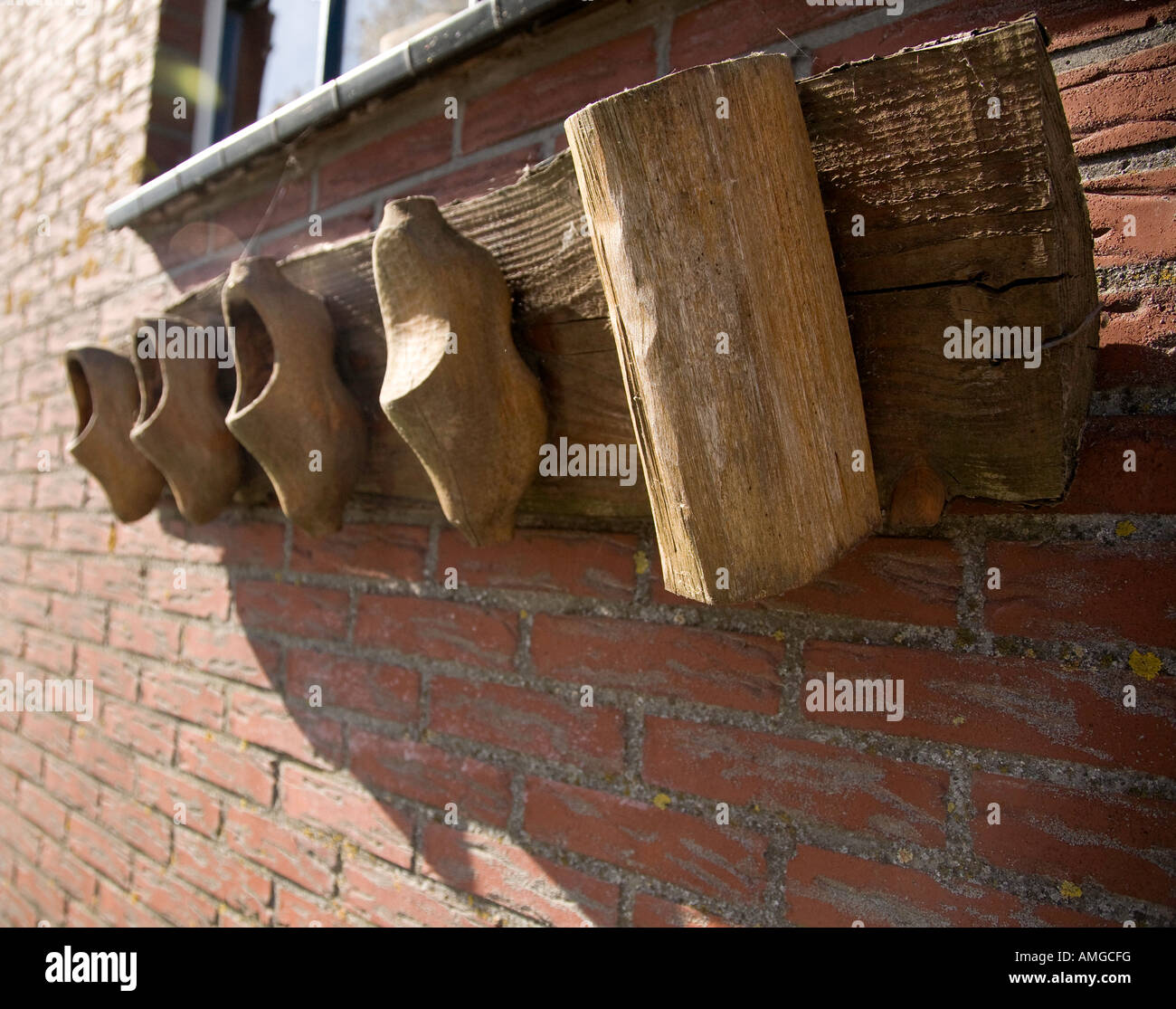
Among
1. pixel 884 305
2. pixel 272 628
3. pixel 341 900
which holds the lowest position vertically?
pixel 341 900

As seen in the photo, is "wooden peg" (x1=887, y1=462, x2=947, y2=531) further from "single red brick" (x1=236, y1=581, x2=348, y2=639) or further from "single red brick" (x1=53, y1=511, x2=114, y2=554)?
"single red brick" (x1=53, y1=511, x2=114, y2=554)

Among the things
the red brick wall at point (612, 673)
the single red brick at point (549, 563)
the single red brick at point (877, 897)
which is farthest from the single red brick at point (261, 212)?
the single red brick at point (877, 897)

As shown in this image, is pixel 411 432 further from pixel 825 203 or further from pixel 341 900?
pixel 341 900

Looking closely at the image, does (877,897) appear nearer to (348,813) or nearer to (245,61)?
(348,813)

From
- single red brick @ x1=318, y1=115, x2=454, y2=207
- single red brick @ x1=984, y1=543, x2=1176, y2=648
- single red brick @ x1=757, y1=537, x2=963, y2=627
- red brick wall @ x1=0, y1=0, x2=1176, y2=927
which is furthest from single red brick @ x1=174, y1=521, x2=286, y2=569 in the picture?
single red brick @ x1=984, y1=543, x2=1176, y2=648

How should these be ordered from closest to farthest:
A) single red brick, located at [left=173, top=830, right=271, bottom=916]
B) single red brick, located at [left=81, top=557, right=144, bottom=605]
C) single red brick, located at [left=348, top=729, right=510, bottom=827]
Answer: single red brick, located at [left=348, top=729, right=510, bottom=827] < single red brick, located at [left=173, top=830, right=271, bottom=916] < single red brick, located at [left=81, top=557, right=144, bottom=605]

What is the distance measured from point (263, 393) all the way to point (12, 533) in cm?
142

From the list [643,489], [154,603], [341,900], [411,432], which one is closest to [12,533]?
[154,603]

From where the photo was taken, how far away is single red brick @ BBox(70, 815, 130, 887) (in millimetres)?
1418

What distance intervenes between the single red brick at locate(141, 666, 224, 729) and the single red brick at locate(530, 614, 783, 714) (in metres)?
0.69

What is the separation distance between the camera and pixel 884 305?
0.53 m

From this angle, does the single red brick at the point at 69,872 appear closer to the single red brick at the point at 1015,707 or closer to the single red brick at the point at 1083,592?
the single red brick at the point at 1015,707

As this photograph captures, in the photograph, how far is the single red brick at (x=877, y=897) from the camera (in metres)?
0.59

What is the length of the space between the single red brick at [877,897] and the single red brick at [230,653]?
804 millimetres
